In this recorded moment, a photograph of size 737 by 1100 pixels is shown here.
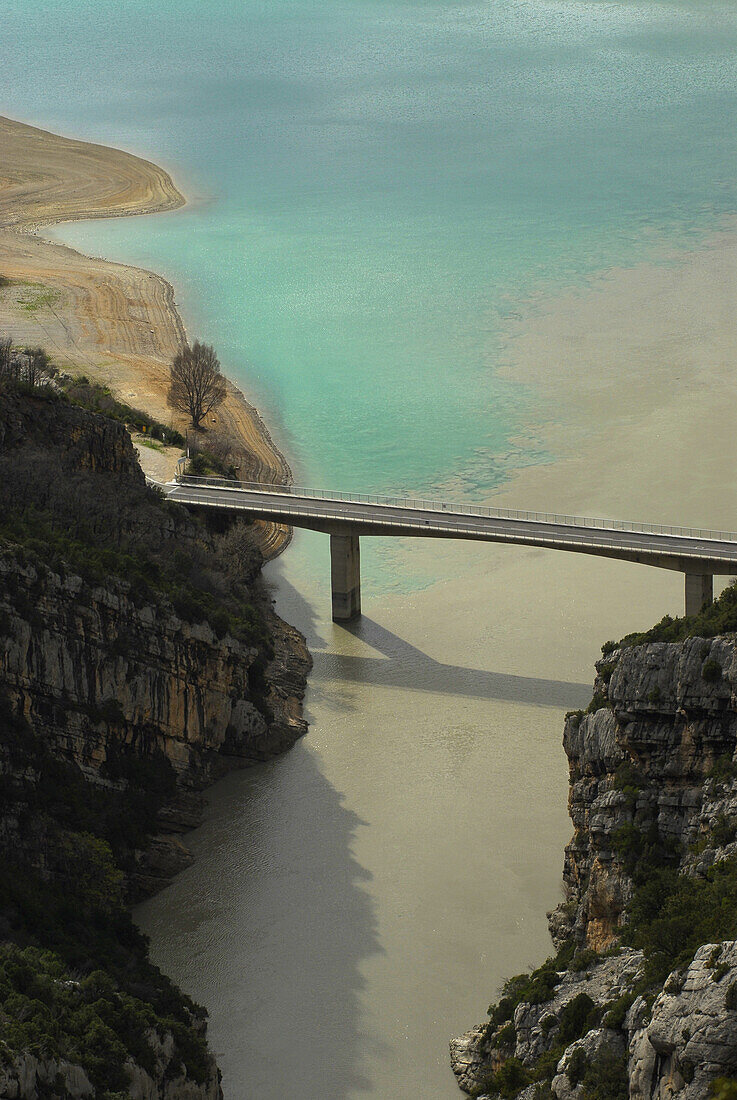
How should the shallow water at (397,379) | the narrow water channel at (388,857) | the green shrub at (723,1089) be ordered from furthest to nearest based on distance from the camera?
the shallow water at (397,379) → the narrow water channel at (388,857) → the green shrub at (723,1089)

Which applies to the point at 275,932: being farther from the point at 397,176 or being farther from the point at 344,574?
the point at 397,176

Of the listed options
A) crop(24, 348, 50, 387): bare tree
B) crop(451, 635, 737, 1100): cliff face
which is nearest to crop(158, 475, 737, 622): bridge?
crop(24, 348, 50, 387): bare tree

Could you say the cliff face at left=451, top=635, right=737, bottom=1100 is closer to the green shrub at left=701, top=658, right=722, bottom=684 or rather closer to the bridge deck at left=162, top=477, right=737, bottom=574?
the green shrub at left=701, top=658, right=722, bottom=684

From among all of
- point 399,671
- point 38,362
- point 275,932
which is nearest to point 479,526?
point 399,671

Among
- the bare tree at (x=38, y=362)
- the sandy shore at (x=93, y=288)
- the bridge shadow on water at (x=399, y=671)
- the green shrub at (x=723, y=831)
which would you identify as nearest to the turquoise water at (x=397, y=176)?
the sandy shore at (x=93, y=288)

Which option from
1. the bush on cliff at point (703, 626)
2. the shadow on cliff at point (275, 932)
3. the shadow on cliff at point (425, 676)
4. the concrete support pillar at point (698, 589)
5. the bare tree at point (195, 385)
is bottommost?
the shadow on cliff at point (275, 932)

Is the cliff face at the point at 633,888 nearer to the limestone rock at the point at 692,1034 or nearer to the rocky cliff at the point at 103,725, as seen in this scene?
the limestone rock at the point at 692,1034
